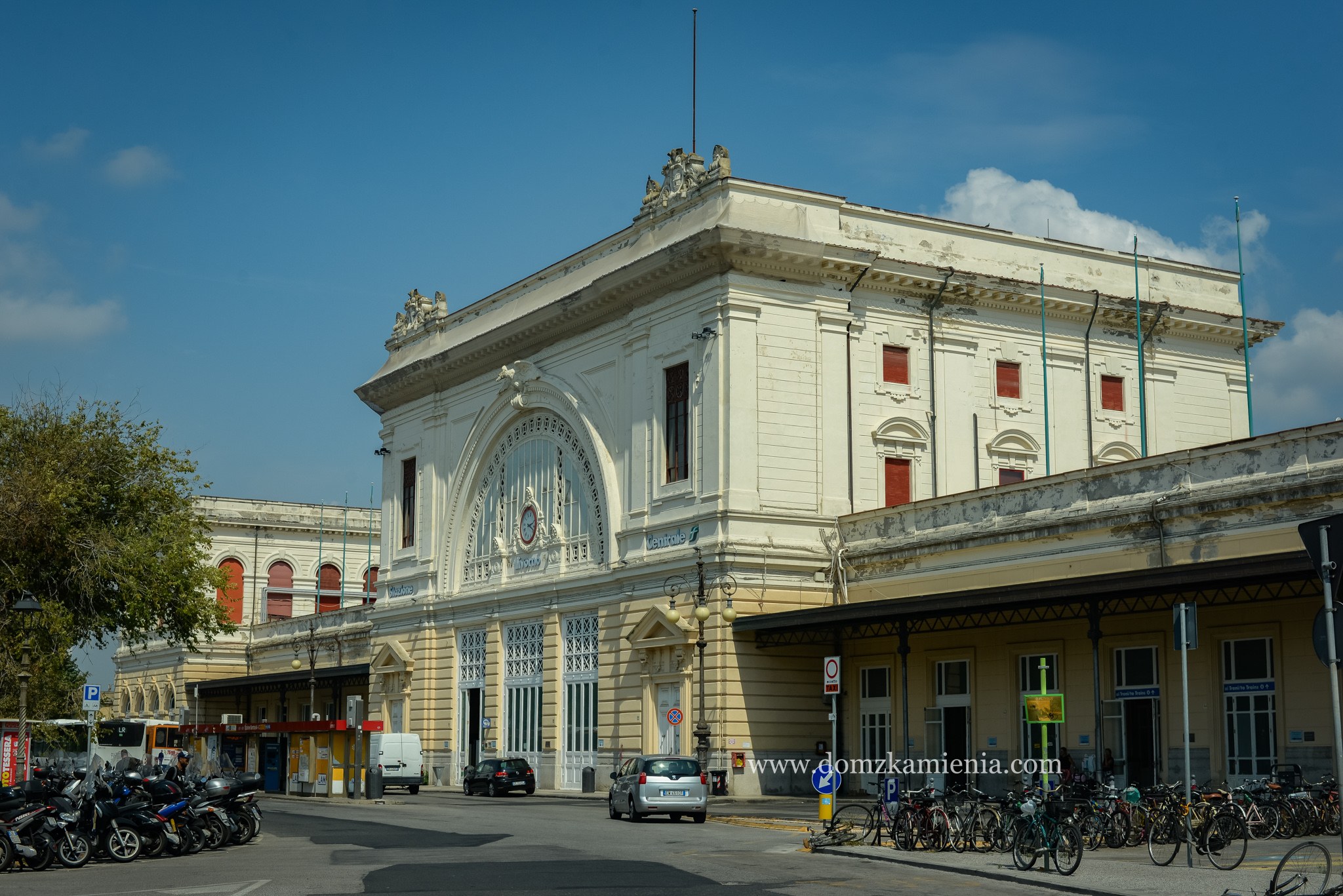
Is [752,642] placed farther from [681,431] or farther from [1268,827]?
[1268,827]

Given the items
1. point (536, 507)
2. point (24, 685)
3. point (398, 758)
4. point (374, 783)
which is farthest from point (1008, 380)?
point (24, 685)

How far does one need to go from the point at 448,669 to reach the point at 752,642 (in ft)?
58.9

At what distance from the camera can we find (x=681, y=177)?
47.2m

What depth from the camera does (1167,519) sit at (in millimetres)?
33594

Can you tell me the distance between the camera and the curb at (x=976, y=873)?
17.8 metres

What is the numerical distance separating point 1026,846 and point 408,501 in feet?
148

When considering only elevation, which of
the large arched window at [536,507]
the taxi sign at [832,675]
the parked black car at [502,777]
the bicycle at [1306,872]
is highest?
the large arched window at [536,507]

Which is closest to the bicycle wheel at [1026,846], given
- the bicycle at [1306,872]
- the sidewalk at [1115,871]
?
the sidewalk at [1115,871]

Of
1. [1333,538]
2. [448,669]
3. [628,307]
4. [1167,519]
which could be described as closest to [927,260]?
[628,307]

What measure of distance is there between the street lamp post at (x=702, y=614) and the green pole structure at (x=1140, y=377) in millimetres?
13685

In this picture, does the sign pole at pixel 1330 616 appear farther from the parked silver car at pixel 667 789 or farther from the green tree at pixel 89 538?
the green tree at pixel 89 538

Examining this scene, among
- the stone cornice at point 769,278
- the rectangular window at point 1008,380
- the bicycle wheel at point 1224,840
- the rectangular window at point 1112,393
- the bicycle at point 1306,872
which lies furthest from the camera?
the rectangular window at point 1112,393

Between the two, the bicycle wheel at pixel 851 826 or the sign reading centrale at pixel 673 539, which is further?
the sign reading centrale at pixel 673 539

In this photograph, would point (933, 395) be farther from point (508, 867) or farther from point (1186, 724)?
point (508, 867)
